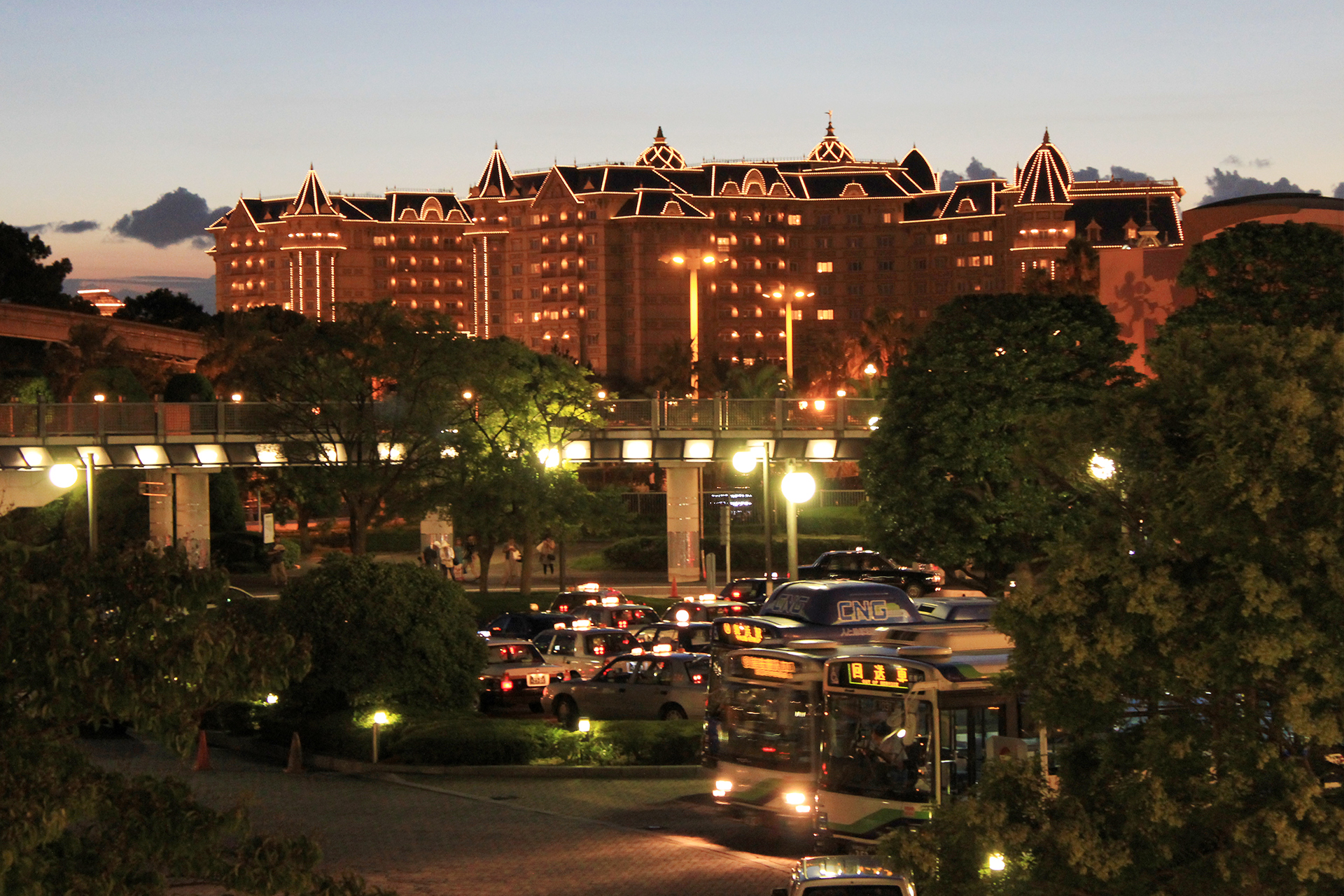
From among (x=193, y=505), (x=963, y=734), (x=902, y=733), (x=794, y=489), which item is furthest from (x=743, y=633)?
(x=193, y=505)

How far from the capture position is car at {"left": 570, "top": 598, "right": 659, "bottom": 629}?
35.5 m

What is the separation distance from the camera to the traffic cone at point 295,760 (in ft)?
72.3

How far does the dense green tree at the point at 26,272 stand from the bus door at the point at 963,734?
94.0m

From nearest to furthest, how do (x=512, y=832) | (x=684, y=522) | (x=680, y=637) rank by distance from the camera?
(x=512, y=832)
(x=680, y=637)
(x=684, y=522)

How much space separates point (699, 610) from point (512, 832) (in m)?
18.4

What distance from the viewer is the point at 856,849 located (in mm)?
15336

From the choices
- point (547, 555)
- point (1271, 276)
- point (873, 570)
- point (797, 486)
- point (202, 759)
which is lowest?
point (202, 759)

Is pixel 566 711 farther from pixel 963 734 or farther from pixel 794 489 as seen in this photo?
pixel 963 734

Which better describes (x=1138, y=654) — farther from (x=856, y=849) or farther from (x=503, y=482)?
(x=503, y=482)

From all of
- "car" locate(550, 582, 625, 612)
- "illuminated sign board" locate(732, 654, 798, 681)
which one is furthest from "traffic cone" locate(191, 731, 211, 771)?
"car" locate(550, 582, 625, 612)

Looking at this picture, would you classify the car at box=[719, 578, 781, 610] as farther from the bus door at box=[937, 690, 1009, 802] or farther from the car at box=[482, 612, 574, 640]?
the bus door at box=[937, 690, 1009, 802]

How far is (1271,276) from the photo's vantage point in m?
28.0

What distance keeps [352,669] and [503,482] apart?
75.7 feet

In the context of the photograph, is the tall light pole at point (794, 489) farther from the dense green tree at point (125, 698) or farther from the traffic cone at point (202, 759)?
the dense green tree at point (125, 698)
